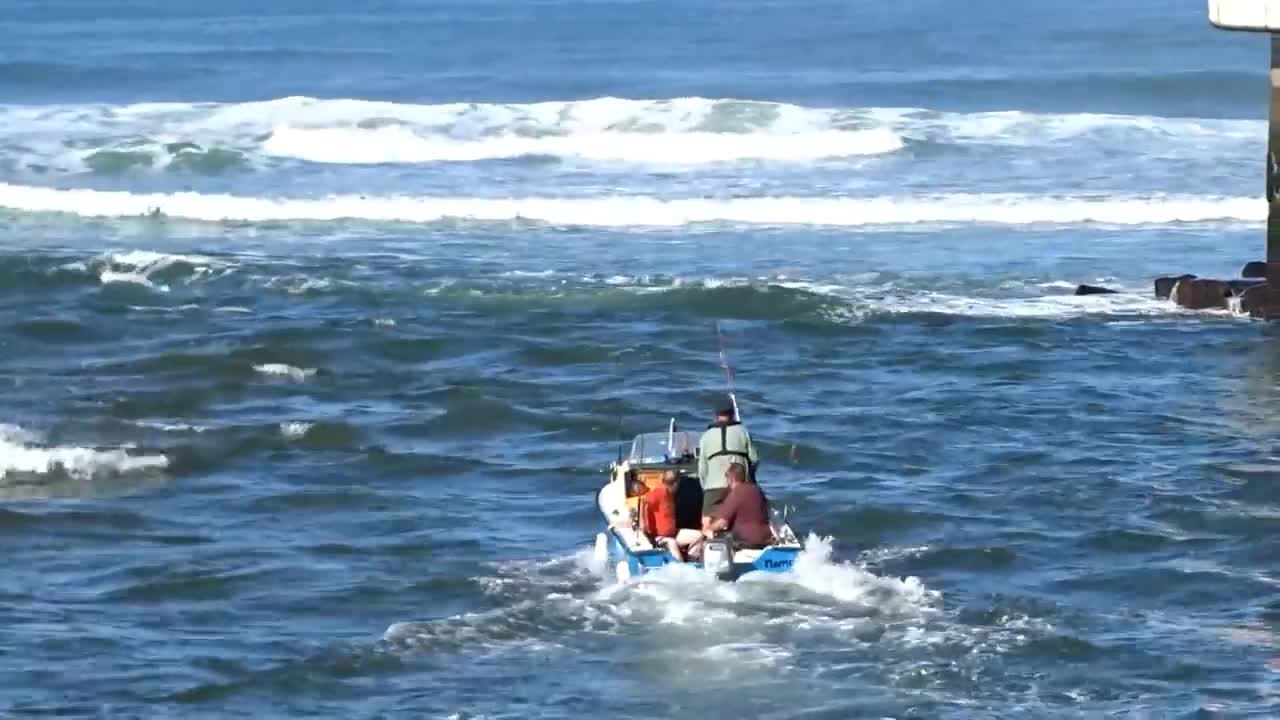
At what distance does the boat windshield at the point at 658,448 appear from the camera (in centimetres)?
1748

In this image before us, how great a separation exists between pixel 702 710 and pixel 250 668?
9.26ft

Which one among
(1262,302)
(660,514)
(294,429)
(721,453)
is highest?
(1262,302)

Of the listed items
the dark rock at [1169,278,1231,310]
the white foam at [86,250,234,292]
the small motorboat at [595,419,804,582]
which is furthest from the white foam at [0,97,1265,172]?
the small motorboat at [595,419,804,582]

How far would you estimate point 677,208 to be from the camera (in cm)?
3622

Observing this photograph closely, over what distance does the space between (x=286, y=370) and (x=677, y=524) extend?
27.5 feet

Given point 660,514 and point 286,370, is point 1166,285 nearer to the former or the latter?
point 286,370

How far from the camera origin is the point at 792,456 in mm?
19656

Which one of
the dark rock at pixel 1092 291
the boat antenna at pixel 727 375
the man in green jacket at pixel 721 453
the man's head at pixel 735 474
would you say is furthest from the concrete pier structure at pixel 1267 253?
the man's head at pixel 735 474

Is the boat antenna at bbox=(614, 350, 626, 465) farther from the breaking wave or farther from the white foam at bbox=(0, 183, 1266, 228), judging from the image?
the white foam at bbox=(0, 183, 1266, 228)

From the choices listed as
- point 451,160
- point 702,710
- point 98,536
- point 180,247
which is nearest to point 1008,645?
point 702,710

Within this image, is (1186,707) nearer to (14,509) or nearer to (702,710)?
(702,710)

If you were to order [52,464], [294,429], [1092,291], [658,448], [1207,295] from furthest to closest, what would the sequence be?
1. [1092,291]
2. [1207,295]
3. [294,429]
4. [52,464]
5. [658,448]

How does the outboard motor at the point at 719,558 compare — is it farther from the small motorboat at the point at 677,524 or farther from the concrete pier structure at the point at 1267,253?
the concrete pier structure at the point at 1267,253

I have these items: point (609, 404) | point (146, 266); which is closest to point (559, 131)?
point (146, 266)
